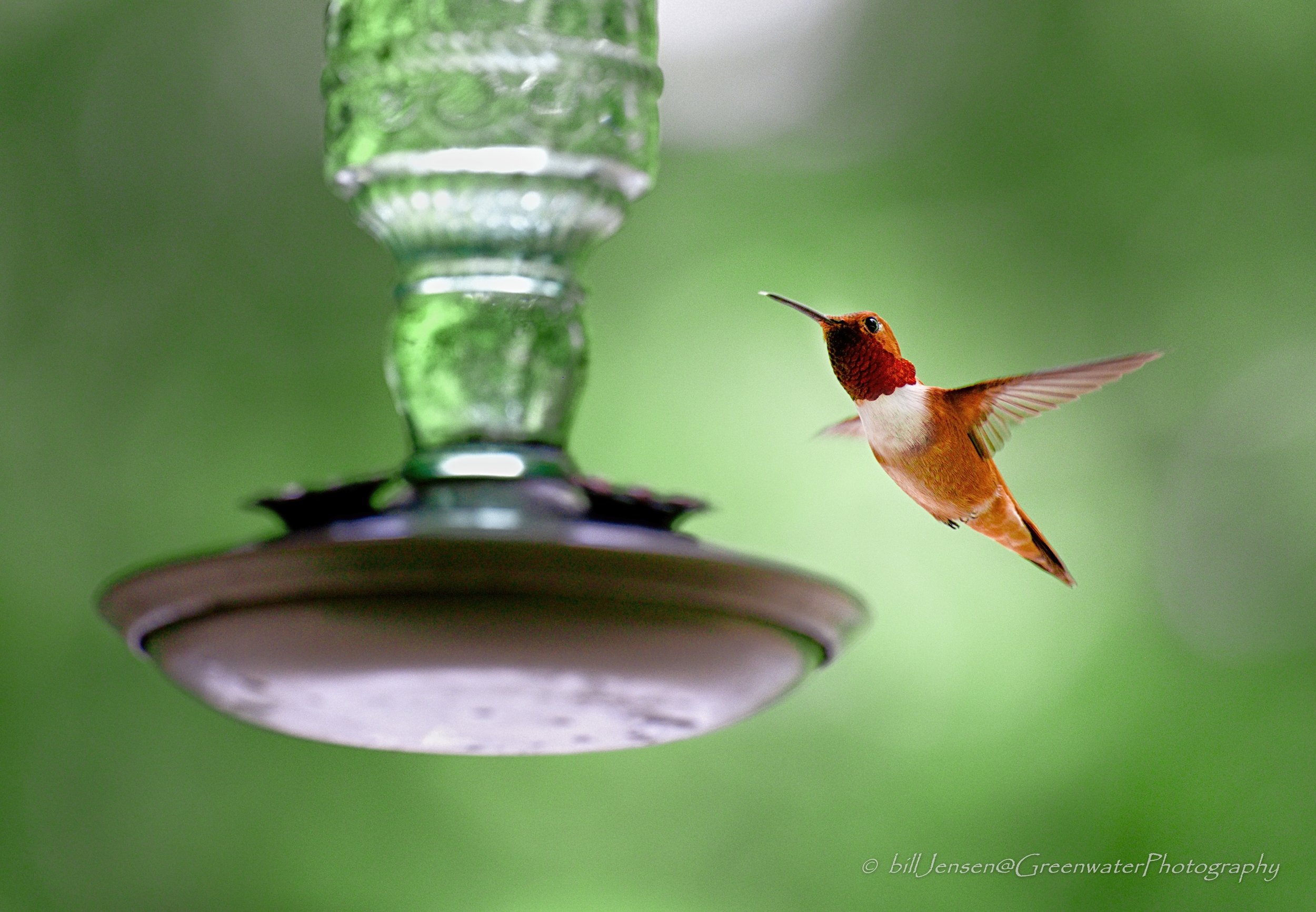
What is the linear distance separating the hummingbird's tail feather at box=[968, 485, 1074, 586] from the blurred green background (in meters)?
2.34

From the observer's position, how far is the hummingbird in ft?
2.23

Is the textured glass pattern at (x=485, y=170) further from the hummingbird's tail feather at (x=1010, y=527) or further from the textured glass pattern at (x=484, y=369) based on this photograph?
the hummingbird's tail feather at (x=1010, y=527)

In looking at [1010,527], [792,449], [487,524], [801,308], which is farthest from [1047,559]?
[792,449]

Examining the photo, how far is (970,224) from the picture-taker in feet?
11.3

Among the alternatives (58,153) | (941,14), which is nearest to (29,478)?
(58,153)

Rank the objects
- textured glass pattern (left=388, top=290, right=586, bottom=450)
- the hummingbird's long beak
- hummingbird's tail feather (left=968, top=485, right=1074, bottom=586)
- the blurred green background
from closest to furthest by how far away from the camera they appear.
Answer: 1. the hummingbird's long beak
2. hummingbird's tail feather (left=968, top=485, right=1074, bottom=586)
3. textured glass pattern (left=388, top=290, right=586, bottom=450)
4. the blurred green background

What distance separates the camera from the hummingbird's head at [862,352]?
0.68m

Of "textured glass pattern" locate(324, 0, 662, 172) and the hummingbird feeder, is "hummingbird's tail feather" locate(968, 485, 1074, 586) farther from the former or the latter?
"textured glass pattern" locate(324, 0, 662, 172)

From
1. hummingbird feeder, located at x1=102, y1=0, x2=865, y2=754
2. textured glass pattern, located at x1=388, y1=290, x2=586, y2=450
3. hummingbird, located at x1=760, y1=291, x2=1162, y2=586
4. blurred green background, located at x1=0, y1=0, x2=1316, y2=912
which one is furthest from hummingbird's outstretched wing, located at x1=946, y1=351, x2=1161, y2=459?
blurred green background, located at x1=0, y1=0, x2=1316, y2=912

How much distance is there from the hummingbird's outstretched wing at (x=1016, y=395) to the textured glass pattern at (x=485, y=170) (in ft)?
1.27

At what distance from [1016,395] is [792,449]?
104 inches

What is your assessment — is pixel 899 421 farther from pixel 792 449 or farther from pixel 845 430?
pixel 792 449

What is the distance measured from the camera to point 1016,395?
694mm

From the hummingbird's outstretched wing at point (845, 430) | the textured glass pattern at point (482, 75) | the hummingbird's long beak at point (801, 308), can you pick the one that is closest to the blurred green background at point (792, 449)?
the textured glass pattern at point (482, 75)
